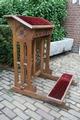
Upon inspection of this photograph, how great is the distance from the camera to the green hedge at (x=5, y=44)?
13.2 ft

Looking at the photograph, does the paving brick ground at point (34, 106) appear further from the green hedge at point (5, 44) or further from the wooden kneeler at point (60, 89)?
the green hedge at point (5, 44)

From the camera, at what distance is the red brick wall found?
602 cm

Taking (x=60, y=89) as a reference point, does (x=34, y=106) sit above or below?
below

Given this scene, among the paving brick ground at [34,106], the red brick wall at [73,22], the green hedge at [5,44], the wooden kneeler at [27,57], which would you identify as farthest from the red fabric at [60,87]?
the red brick wall at [73,22]

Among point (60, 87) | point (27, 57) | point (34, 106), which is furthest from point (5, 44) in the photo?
point (34, 106)

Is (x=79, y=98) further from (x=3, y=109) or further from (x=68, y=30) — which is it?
(x=68, y=30)

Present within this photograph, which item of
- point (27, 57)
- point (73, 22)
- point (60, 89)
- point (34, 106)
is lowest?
point (34, 106)

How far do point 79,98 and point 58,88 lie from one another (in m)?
0.38

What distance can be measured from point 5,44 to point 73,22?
297 cm

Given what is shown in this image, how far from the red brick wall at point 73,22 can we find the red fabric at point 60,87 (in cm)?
294

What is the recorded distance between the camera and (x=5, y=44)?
13.3 ft

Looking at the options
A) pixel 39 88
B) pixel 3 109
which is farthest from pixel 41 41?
pixel 3 109

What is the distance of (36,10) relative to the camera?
518cm

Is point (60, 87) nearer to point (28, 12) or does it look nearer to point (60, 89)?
point (60, 89)
